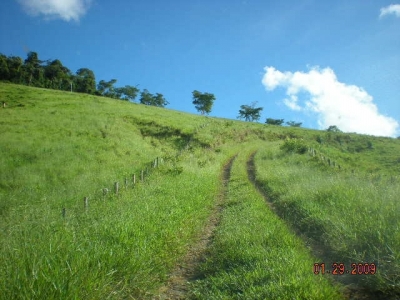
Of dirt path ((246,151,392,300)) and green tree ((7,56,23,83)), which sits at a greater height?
green tree ((7,56,23,83))

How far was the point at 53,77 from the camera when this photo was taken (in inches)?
3465

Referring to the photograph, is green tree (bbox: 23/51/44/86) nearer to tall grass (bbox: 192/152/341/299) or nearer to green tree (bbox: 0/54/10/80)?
green tree (bbox: 0/54/10/80)

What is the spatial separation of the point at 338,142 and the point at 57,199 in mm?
47492

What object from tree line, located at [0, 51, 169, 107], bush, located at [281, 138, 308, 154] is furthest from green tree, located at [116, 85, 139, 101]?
bush, located at [281, 138, 308, 154]

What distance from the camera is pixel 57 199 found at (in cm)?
1462

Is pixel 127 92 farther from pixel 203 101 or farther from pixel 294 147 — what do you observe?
pixel 294 147

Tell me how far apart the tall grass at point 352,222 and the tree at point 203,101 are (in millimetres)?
78757

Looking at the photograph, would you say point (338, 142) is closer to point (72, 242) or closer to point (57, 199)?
point (57, 199)

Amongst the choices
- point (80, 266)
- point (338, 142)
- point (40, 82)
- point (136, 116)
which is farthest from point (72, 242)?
point (40, 82)

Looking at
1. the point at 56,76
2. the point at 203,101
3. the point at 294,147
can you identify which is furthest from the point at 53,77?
the point at 294,147

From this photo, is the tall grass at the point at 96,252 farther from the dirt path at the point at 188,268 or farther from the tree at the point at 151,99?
the tree at the point at 151,99

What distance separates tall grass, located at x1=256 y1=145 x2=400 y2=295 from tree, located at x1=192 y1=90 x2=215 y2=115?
7876cm
